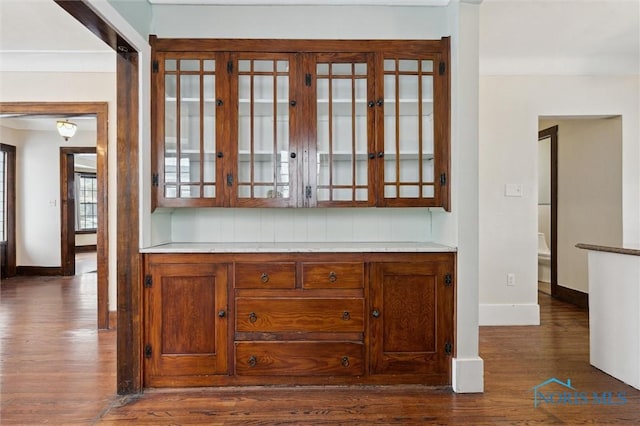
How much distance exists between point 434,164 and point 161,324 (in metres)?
1.98

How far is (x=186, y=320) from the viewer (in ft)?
8.22

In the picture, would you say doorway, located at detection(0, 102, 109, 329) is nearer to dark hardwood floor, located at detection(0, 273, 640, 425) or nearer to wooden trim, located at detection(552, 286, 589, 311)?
dark hardwood floor, located at detection(0, 273, 640, 425)

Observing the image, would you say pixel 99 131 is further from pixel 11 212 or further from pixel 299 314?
pixel 11 212

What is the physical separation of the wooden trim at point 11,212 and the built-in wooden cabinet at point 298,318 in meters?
5.61

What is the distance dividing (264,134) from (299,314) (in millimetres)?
1184

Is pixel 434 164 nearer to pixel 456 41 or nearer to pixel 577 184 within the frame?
pixel 456 41

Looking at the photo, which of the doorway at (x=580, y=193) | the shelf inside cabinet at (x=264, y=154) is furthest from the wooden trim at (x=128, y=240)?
the doorway at (x=580, y=193)

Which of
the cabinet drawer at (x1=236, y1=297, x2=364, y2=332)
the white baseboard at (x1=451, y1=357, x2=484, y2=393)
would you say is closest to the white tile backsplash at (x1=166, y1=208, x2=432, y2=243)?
the cabinet drawer at (x1=236, y1=297, x2=364, y2=332)

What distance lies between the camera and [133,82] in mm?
2500

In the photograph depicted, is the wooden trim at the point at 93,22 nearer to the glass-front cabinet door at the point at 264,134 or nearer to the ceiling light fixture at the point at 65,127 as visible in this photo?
the glass-front cabinet door at the point at 264,134

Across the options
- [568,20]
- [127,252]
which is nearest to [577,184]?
[568,20]

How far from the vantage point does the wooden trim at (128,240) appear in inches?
97.4

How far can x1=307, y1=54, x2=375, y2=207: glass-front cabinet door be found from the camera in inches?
105

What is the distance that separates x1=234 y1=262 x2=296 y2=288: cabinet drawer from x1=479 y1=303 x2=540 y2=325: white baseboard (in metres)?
2.30
